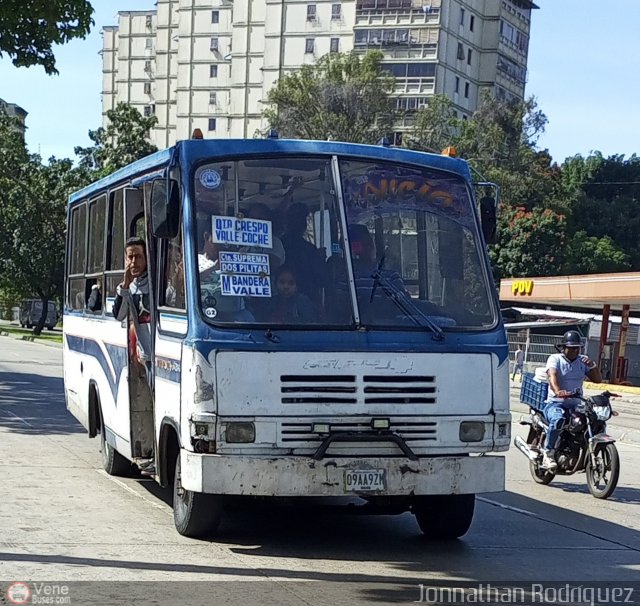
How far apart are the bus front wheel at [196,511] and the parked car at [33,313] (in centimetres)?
6898

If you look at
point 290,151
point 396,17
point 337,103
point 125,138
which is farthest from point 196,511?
point 396,17

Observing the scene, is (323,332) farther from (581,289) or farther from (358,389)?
(581,289)

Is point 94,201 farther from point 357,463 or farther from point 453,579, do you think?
point 453,579

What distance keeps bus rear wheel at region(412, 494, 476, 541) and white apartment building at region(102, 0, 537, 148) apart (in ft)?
267

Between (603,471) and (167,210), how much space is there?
592 cm

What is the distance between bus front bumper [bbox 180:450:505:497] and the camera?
25.9 feet

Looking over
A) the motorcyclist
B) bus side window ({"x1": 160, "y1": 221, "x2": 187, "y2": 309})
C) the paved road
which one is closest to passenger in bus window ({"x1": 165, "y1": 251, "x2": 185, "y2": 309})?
bus side window ({"x1": 160, "y1": 221, "x2": 187, "y2": 309})

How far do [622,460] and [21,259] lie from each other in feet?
165

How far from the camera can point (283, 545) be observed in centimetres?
875

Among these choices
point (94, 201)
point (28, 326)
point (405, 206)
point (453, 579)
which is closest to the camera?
point (453, 579)

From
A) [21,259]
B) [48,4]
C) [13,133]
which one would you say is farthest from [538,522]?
[13,133]

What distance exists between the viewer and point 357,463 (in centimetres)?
806

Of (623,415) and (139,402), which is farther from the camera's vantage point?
(623,415)

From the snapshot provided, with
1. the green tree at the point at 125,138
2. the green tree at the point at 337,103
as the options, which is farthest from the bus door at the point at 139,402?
the green tree at the point at 337,103
